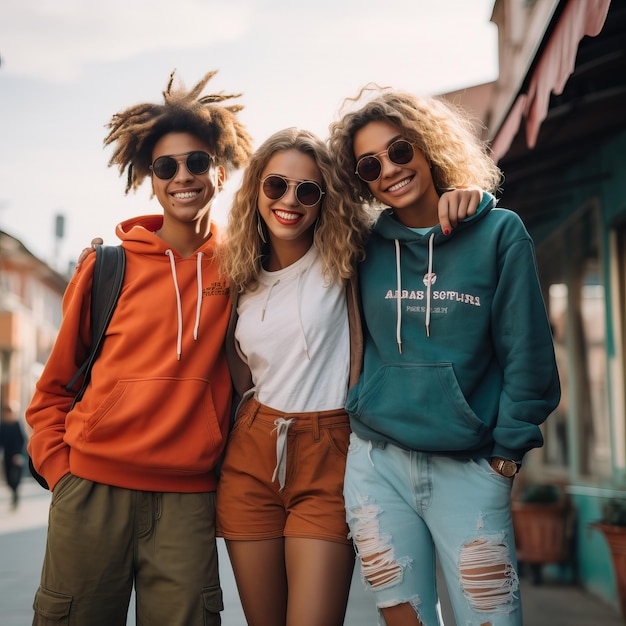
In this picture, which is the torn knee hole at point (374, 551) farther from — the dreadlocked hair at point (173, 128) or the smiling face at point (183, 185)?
the dreadlocked hair at point (173, 128)

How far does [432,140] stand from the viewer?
3.33 meters

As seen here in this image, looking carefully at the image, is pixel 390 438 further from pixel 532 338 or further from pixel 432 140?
pixel 432 140

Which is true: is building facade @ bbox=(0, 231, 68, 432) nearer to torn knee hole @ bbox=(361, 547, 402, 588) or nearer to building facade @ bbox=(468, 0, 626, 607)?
building facade @ bbox=(468, 0, 626, 607)

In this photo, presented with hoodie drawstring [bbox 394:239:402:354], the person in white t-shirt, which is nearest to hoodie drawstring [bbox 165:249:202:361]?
the person in white t-shirt

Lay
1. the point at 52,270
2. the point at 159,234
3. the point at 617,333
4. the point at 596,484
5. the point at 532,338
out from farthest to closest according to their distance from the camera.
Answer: the point at 52,270 < the point at 596,484 < the point at 617,333 < the point at 159,234 < the point at 532,338

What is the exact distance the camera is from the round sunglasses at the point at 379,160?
129 inches

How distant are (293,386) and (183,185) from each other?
3.06ft

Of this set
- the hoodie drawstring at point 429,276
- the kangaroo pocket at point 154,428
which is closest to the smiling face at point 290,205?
the hoodie drawstring at point 429,276

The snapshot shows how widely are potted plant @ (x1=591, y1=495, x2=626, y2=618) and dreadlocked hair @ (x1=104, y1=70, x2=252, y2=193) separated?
11.4 feet

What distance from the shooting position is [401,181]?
3279 millimetres

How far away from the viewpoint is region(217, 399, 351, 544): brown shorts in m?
3.26

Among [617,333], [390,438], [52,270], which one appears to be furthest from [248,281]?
[52,270]

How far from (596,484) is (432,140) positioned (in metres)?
5.03

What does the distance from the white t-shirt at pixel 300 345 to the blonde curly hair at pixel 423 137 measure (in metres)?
0.45
